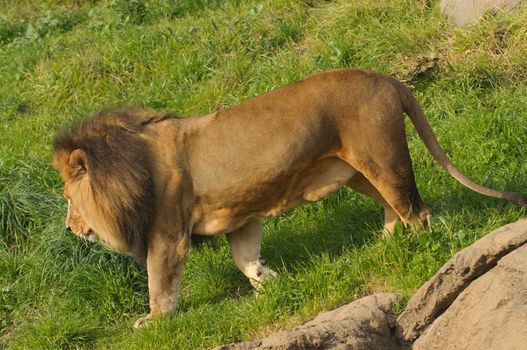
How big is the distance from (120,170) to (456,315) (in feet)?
7.43

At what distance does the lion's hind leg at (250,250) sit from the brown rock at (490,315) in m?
1.74

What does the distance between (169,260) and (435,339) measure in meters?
1.94

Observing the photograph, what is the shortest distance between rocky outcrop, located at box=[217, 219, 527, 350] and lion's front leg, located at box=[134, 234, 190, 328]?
1.25m

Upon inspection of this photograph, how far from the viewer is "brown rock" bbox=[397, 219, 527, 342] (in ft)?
16.2

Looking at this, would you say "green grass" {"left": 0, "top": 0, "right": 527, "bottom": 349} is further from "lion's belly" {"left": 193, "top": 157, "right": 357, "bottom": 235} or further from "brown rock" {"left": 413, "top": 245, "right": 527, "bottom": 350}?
"brown rock" {"left": 413, "top": 245, "right": 527, "bottom": 350}

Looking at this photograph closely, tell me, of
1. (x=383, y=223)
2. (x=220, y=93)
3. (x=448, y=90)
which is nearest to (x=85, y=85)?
(x=220, y=93)

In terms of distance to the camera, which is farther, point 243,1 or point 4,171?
point 243,1

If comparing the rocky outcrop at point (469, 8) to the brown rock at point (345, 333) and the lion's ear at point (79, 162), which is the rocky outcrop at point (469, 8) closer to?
the lion's ear at point (79, 162)

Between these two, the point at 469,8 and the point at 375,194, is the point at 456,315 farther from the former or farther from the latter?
the point at 469,8

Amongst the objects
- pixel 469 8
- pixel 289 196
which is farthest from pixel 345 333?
pixel 469 8

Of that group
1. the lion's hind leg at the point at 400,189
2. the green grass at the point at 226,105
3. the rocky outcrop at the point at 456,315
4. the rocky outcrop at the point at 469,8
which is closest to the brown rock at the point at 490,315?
the rocky outcrop at the point at 456,315

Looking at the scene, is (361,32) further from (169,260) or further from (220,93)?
(169,260)

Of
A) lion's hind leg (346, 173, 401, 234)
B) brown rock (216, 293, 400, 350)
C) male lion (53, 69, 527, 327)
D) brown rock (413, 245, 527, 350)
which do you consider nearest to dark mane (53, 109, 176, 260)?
male lion (53, 69, 527, 327)

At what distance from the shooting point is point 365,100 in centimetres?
616
